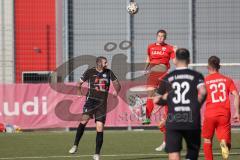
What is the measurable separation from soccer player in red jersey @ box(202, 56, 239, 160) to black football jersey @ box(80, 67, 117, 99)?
326 cm

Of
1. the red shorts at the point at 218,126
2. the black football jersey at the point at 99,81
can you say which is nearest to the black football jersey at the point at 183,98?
the red shorts at the point at 218,126

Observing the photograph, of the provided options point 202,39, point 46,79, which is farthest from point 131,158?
point 202,39

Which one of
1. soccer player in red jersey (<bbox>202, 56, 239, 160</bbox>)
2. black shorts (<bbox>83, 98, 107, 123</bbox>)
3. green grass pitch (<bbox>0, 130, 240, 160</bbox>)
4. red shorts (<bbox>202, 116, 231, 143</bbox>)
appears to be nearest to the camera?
soccer player in red jersey (<bbox>202, 56, 239, 160</bbox>)

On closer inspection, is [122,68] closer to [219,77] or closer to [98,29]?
[98,29]

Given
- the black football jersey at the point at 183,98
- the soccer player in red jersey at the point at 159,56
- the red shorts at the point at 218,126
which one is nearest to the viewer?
the black football jersey at the point at 183,98

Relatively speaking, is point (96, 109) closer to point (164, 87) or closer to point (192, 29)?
point (164, 87)

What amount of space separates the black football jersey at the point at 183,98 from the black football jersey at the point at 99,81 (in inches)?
216

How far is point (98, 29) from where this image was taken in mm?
29250

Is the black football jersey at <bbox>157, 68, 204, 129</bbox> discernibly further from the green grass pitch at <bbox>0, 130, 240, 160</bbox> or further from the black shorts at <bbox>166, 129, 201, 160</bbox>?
the green grass pitch at <bbox>0, 130, 240, 160</bbox>

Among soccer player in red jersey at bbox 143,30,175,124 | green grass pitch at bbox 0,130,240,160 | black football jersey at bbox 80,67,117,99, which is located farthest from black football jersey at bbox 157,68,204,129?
soccer player in red jersey at bbox 143,30,175,124

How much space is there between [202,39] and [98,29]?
13.5 ft

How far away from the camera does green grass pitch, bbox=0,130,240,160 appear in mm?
14717

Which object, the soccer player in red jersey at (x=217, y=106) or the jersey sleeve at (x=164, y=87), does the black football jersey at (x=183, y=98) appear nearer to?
the jersey sleeve at (x=164, y=87)

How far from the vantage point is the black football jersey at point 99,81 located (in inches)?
585
